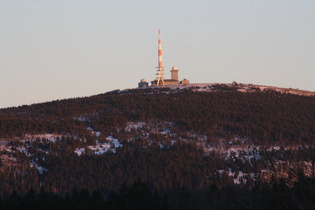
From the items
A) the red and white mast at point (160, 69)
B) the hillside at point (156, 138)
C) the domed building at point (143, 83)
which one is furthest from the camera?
the domed building at point (143, 83)

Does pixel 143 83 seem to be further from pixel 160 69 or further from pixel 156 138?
pixel 156 138

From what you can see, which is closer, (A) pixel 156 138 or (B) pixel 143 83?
(A) pixel 156 138

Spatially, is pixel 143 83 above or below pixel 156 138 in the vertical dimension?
above

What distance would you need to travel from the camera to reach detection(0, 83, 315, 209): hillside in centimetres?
9519

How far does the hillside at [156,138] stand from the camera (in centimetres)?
9519

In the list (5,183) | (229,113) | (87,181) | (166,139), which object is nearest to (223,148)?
(166,139)

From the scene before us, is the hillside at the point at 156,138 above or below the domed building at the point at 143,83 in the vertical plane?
below

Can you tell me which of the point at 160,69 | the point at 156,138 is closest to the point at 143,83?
the point at 160,69

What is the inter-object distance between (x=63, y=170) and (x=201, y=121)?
130 ft

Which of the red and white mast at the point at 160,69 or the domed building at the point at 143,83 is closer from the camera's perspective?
the red and white mast at the point at 160,69

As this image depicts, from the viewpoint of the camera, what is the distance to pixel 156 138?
4626 inches

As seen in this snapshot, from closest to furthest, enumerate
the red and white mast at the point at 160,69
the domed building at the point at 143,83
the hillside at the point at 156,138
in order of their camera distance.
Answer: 1. the hillside at the point at 156,138
2. the red and white mast at the point at 160,69
3. the domed building at the point at 143,83

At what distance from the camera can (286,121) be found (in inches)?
5231

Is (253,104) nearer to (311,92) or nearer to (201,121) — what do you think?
(201,121)
